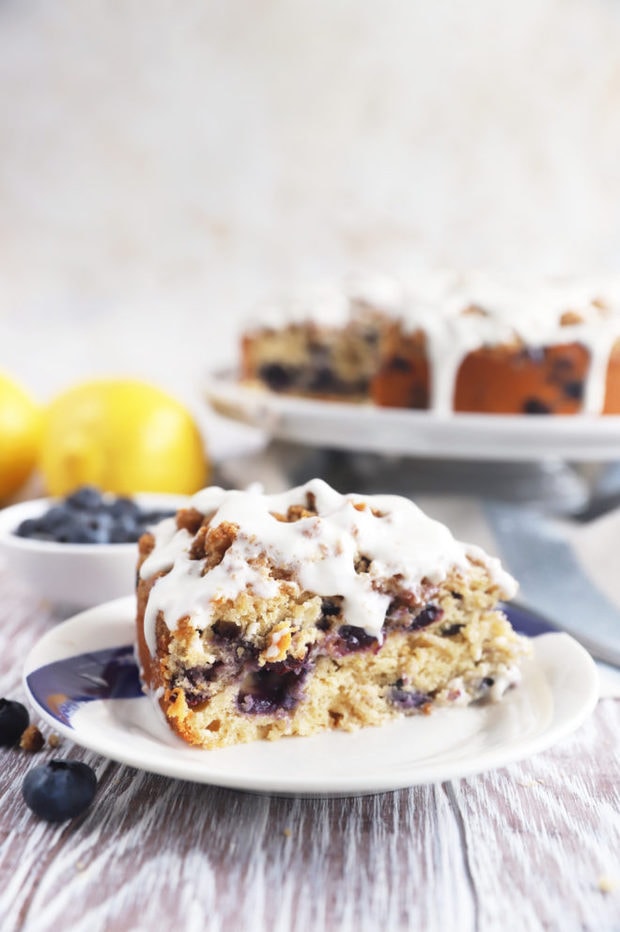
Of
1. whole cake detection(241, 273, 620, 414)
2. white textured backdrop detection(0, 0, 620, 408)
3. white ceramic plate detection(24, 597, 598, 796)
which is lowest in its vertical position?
white ceramic plate detection(24, 597, 598, 796)

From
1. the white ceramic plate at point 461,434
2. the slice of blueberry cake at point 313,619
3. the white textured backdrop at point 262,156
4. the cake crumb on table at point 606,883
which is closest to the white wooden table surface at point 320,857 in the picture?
the cake crumb on table at point 606,883

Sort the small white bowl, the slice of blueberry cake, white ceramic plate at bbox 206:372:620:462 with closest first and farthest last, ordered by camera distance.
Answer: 1. the slice of blueberry cake
2. the small white bowl
3. white ceramic plate at bbox 206:372:620:462

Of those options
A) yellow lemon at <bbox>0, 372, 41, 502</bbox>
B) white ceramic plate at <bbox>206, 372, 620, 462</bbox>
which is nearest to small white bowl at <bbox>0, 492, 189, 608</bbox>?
white ceramic plate at <bbox>206, 372, 620, 462</bbox>

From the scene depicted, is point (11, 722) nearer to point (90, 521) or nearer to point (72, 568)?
point (72, 568)

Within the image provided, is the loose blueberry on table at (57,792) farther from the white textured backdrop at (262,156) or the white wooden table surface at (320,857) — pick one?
the white textured backdrop at (262,156)

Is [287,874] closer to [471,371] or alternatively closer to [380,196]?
[471,371]

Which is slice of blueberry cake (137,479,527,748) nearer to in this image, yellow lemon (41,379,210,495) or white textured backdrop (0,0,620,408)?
yellow lemon (41,379,210,495)
